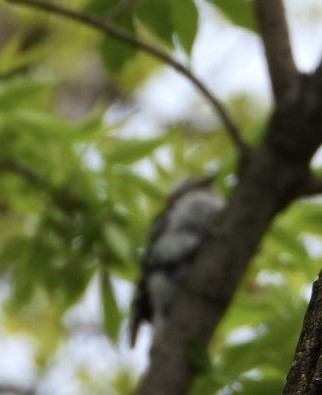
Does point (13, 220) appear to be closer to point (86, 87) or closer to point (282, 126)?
point (282, 126)

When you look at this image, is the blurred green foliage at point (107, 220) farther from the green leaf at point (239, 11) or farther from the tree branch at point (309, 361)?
the tree branch at point (309, 361)

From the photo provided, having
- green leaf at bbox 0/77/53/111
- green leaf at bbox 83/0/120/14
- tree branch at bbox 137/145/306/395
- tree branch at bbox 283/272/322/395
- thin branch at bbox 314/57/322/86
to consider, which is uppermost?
green leaf at bbox 0/77/53/111

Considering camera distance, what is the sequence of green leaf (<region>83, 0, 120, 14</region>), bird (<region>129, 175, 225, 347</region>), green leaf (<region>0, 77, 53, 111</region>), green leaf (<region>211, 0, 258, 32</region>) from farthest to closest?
bird (<region>129, 175, 225, 347</region>) < green leaf (<region>0, 77, 53, 111</region>) < green leaf (<region>83, 0, 120, 14</region>) < green leaf (<region>211, 0, 258, 32</region>)

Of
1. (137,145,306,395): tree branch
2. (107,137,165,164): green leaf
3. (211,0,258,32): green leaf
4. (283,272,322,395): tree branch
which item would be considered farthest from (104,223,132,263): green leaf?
(283,272,322,395): tree branch

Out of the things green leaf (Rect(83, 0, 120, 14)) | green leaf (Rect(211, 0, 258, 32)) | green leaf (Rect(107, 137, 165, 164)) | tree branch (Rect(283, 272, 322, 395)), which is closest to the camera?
tree branch (Rect(283, 272, 322, 395))

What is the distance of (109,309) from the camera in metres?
2.44

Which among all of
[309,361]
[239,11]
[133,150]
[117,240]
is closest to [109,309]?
[117,240]

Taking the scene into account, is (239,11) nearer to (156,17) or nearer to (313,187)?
(156,17)

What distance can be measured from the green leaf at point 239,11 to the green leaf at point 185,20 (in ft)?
0.17

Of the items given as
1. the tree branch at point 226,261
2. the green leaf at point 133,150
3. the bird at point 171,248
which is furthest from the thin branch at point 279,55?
the bird at point 171,248

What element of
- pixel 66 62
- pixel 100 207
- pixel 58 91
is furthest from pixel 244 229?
pixel 58 91

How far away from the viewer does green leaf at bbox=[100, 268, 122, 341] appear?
2391mm

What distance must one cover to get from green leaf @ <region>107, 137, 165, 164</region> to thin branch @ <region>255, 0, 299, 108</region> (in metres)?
0.39

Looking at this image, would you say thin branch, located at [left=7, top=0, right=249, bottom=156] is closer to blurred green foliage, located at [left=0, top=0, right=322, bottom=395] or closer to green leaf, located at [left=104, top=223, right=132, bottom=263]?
blurred green foliage, located at [left=0, top=0, right=322, bottom=395]
